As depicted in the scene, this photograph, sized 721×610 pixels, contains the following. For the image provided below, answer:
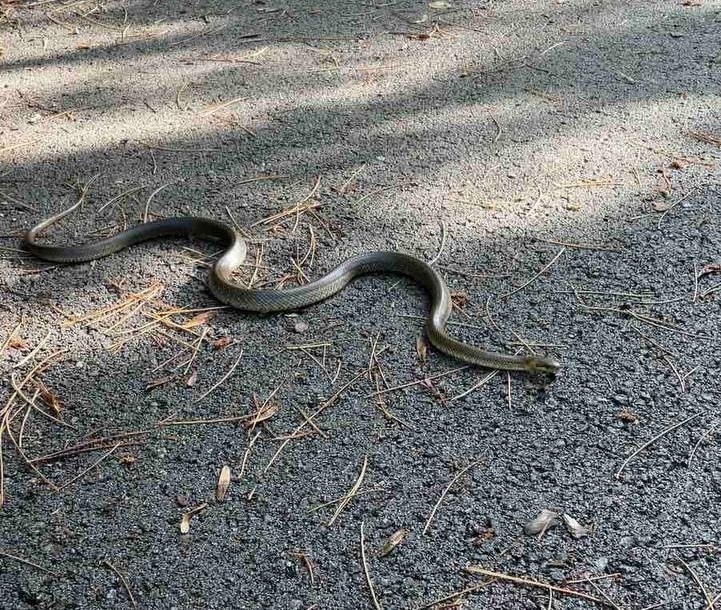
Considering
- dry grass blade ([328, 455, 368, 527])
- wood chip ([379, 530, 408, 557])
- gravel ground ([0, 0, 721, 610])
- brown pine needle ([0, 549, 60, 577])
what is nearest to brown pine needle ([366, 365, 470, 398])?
gravel ground ([0, 0, 721, 610])

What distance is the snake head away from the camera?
3.76 metres

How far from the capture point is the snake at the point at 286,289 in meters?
3.89

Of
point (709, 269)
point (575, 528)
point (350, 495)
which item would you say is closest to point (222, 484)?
point (350, 495)

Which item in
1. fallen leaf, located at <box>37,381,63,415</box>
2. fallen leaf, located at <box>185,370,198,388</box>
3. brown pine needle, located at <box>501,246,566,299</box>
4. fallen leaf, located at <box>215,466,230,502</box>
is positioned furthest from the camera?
brown pine needle, located at <box>501,246,566,299</box>

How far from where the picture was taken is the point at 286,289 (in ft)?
14.1

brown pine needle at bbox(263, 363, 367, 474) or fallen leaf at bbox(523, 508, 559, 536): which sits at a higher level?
fallen leaf at bbox(523, 508, 559, 536)

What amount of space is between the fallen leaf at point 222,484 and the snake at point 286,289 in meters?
1.11

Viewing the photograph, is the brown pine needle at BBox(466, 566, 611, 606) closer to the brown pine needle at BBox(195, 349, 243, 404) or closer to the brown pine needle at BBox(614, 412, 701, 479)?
the brown pine needle at BBox(614, 412, 701, 479)

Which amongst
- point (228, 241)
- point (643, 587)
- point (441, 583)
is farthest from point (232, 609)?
point (228, 241)

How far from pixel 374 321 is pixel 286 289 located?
49cm

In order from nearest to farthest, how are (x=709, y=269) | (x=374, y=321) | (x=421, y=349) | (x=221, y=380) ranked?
(x=221, y=380) → (x=421, y=349) → (x=374, y=321) → (x=709, y=269)

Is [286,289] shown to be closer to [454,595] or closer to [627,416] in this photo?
[627,416]

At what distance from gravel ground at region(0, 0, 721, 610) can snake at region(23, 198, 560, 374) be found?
83mm

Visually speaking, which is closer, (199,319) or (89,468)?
Answer: (89,468)
